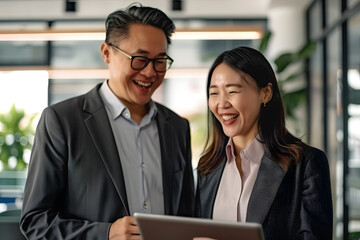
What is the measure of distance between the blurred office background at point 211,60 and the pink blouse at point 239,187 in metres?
2.27

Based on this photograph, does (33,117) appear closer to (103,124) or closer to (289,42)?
(289,42)

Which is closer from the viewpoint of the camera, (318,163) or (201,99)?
(318,163)

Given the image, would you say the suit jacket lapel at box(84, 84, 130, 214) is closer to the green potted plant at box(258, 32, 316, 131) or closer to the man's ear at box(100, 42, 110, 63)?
the man's ear at box(100, 42, 110, 63)

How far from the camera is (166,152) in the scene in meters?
2.24

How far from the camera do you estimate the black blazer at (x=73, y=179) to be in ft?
6.44

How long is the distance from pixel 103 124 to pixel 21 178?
466 centimetres

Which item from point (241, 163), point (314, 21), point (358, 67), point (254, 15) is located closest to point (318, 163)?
point (241, 163)

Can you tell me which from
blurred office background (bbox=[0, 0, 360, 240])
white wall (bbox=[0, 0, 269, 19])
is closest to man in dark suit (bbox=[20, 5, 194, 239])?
blurred office background (bbox=[0, 0, 360, 240])

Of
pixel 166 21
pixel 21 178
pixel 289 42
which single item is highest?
pixel 289 42

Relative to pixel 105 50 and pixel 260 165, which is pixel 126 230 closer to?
pixel 260 165

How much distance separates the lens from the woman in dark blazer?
182 cm

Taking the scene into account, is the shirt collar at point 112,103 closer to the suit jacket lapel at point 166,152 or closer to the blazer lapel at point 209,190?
the suit jacket lapel at point 166,152

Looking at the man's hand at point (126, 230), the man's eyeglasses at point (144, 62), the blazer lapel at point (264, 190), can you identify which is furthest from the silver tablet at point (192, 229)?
the man's eyeglasses at point (144, 62)

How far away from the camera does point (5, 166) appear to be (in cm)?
759
